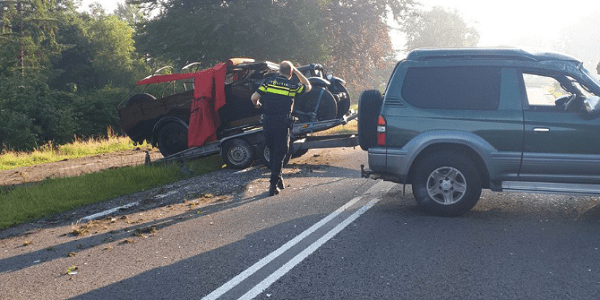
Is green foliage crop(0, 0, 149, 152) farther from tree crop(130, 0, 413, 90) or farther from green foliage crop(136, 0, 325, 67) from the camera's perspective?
green foliage crop(136, 0, 325, 67)

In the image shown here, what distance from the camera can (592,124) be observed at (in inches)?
251

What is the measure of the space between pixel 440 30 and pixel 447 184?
103532 millimetres

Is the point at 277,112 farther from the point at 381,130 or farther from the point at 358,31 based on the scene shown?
the point at 358,31

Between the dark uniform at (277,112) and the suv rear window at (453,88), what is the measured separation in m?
2.16

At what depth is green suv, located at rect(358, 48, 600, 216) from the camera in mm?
6453

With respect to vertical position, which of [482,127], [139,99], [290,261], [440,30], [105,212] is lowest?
[105,212]

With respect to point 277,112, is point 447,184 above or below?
below

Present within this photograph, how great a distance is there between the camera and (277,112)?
8500mm

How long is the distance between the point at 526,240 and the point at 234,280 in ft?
10.4

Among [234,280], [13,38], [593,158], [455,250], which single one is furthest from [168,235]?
[13,38]

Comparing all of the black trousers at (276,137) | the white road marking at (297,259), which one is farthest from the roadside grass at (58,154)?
the white road marking at (297,259)

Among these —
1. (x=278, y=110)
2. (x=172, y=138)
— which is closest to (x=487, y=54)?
(x=278, y=110)

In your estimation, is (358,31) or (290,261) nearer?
(290,261)

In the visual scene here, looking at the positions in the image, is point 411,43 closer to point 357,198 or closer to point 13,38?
point 13,38
